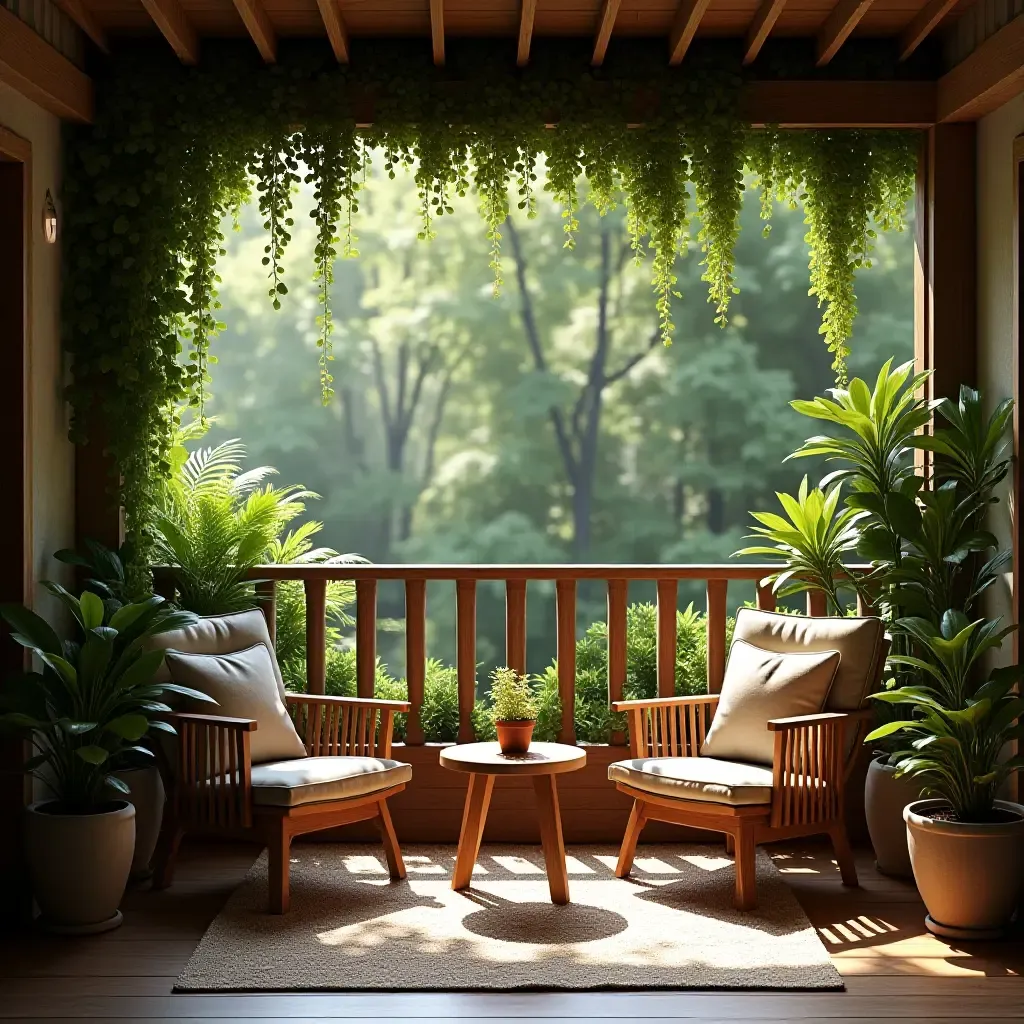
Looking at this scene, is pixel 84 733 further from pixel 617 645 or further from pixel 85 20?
pixel 85 20

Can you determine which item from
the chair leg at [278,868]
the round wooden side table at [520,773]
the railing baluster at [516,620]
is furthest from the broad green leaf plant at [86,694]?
the railing baluster at [516,620]

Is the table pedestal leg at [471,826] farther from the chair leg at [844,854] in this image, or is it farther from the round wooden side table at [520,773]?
the chair leg at [844,854]

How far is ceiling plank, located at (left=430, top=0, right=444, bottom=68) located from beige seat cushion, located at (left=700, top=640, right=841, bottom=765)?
2664 millimetres

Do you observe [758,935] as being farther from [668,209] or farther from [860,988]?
[668,209]

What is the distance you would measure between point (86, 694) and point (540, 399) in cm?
1230

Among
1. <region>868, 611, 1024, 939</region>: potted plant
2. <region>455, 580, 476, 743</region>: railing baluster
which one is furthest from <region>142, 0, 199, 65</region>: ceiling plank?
<region>868, 611, 1024, 939</region>: potted plant

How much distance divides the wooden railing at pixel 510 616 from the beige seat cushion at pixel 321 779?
701 mm

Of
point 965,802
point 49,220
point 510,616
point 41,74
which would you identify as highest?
point 41,74

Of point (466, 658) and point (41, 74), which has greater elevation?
point (41, 74)

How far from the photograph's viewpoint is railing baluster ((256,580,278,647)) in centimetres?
538

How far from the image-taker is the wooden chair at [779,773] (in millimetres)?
4344

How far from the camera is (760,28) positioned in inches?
185

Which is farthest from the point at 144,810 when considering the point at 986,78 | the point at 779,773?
the point at 986,78

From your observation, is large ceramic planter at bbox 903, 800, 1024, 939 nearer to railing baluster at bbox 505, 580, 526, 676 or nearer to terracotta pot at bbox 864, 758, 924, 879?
terracotta pot at bbox 864, 758, 924, 879
